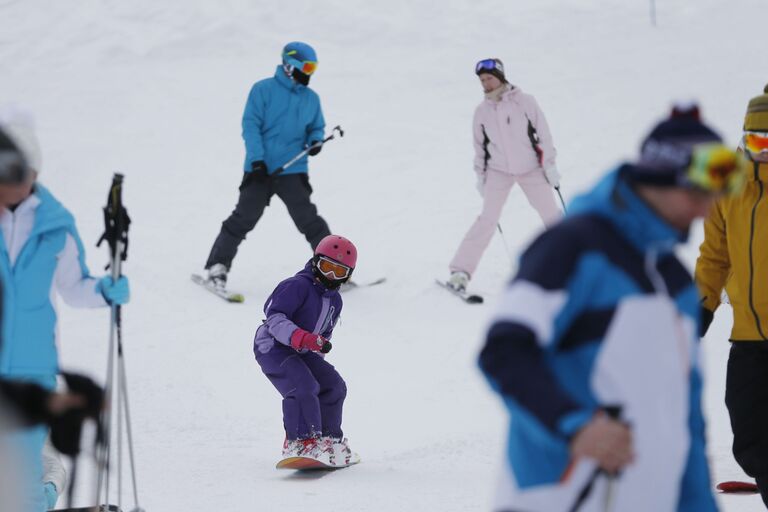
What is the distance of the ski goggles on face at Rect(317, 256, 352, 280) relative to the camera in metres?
6.98

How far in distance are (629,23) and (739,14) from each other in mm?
1839

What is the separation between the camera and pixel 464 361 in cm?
934

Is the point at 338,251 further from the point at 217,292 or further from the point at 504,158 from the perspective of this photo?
the point at 504,158

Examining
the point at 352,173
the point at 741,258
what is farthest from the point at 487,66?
the point at 741,258

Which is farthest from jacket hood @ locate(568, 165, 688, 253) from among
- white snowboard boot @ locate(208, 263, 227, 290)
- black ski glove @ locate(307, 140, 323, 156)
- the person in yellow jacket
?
white snowboard boot @ locate(208, 263, 227, 290)

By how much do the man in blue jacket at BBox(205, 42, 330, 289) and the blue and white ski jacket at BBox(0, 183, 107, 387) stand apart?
5872mm

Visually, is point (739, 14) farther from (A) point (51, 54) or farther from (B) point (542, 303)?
(B) point (542, 303)

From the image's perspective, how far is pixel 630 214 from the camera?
2754mm

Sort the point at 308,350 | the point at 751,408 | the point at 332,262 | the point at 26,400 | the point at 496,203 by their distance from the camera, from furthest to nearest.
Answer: the point at 496,203
the point at 308,350
the point at 332,262
the point at 751,408
the point at 26,400

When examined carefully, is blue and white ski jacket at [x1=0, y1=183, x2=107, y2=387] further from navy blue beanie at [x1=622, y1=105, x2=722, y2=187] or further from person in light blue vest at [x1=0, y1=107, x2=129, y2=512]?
navy blue beanie at [x1=622, y1=105, x2=722, y2=187]

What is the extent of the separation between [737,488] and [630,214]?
3889 mm

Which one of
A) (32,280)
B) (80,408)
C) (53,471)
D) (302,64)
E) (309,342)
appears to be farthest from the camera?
(302,64)

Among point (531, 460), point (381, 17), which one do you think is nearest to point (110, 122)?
point (381, 17)

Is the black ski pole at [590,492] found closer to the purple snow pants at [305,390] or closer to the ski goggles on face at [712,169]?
the ski goggles on face at [712,169]
